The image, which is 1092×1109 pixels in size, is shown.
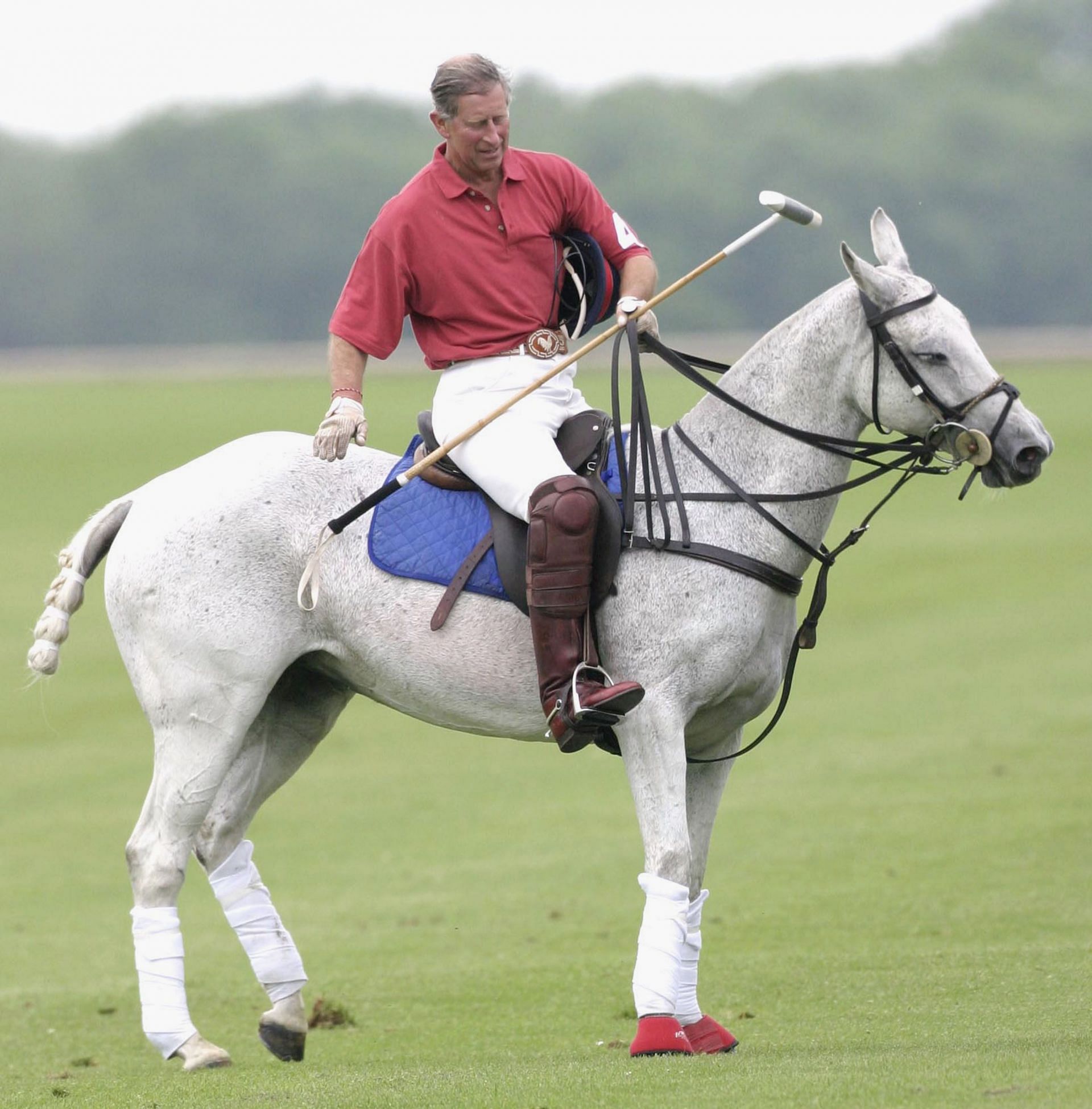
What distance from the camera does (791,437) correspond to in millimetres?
6414

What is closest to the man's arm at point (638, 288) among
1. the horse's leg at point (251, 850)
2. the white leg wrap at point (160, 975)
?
the horse's leg at point (251, 850)

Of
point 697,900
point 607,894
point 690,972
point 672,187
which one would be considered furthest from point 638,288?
point 672,187

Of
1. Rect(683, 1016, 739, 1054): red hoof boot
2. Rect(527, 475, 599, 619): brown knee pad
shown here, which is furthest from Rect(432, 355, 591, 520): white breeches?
Rect(683, 1016, 739, 1054): red hoof boot

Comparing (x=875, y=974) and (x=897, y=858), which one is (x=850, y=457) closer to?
(x=875, y=974)

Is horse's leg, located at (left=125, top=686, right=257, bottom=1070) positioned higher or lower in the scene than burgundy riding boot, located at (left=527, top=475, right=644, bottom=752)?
lower

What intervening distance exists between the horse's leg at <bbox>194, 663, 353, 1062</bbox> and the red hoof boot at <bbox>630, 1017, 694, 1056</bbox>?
5.03 ft

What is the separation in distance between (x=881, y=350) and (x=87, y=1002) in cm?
527

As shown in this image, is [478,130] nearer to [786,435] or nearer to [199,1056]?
[786,435]

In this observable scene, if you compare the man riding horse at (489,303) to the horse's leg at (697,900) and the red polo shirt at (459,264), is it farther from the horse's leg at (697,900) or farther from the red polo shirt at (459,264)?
the horse's leg at (697,900)

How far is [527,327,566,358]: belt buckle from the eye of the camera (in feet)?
21.8

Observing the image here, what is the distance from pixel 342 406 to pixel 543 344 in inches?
30.2

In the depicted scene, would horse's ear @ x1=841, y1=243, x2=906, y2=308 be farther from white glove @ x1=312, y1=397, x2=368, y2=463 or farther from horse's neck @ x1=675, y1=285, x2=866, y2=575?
white glove @ x1=312, y1=397, x2=368, y2=463

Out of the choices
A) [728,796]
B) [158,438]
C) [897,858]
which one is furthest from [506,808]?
[158,438]

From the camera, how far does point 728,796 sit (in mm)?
14273
